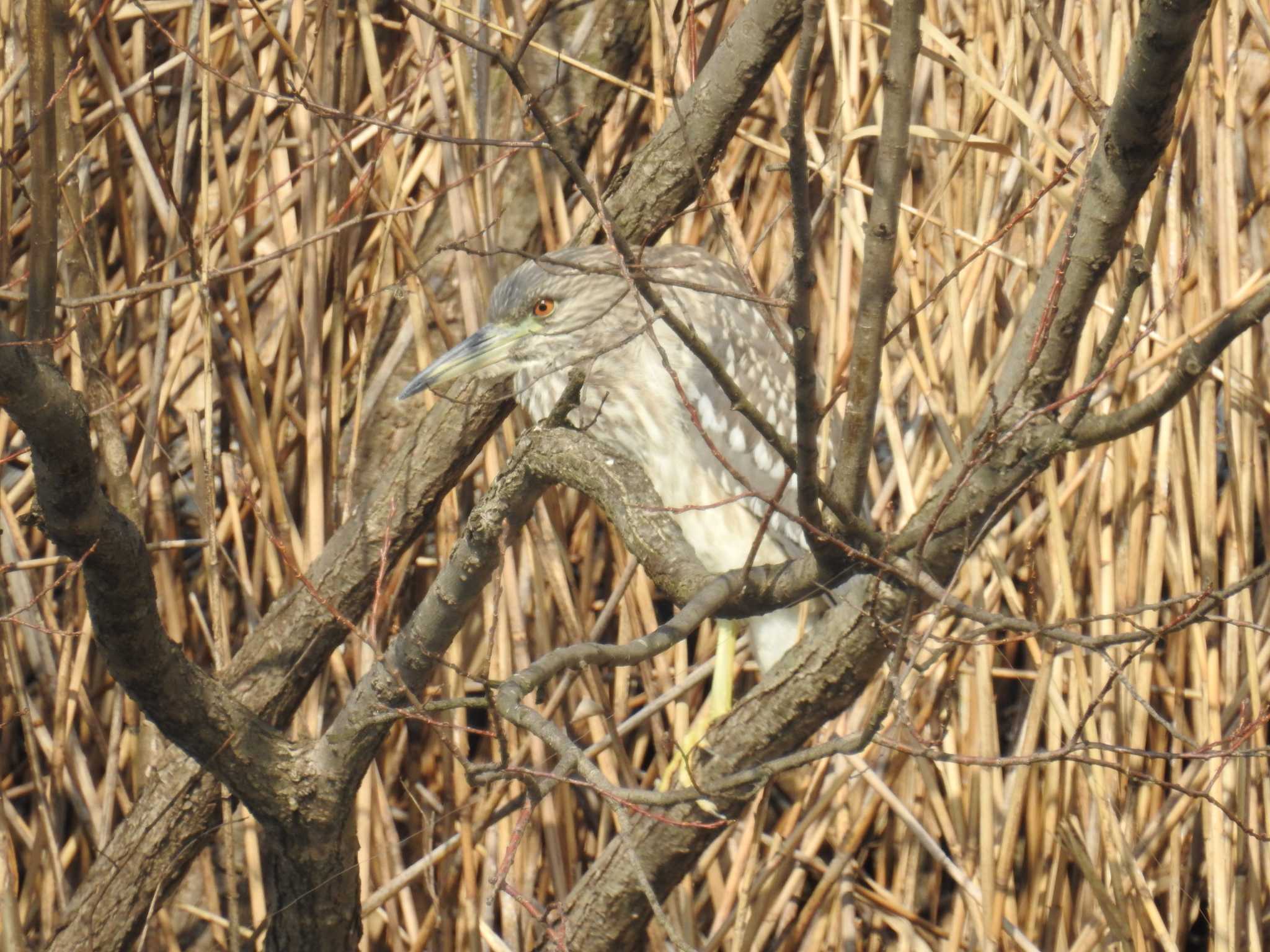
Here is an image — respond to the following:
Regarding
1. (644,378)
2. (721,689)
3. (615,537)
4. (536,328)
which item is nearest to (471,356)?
(536,328)

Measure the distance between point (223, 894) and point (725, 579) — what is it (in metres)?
1.80

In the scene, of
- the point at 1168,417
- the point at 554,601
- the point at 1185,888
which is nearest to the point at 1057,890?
the point at 1185,888

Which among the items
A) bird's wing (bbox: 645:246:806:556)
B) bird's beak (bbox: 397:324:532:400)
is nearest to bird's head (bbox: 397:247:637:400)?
bird's beak (bbox: 397:324:532:400)

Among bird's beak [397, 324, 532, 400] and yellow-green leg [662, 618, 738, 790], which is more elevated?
bird's beak [397, 324, 532, 400]

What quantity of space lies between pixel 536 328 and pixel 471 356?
0.14m

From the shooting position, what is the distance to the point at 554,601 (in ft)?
8.76

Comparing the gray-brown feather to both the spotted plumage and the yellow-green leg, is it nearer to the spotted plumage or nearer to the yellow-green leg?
the spotted plumage

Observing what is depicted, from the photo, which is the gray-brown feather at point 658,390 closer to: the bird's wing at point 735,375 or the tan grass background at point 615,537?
the bird's wing at point 735,375

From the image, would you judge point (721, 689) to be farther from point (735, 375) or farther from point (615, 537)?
point (735, 375)

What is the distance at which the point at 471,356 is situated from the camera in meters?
2.33

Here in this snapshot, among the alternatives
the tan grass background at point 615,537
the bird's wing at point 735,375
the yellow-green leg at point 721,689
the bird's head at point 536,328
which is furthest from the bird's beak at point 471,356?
the yellow-green leg at point 721,689

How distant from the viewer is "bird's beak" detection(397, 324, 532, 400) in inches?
90.3

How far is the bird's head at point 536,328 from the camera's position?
7.70 ft

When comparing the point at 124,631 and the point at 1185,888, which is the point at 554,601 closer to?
the point at 124,631
